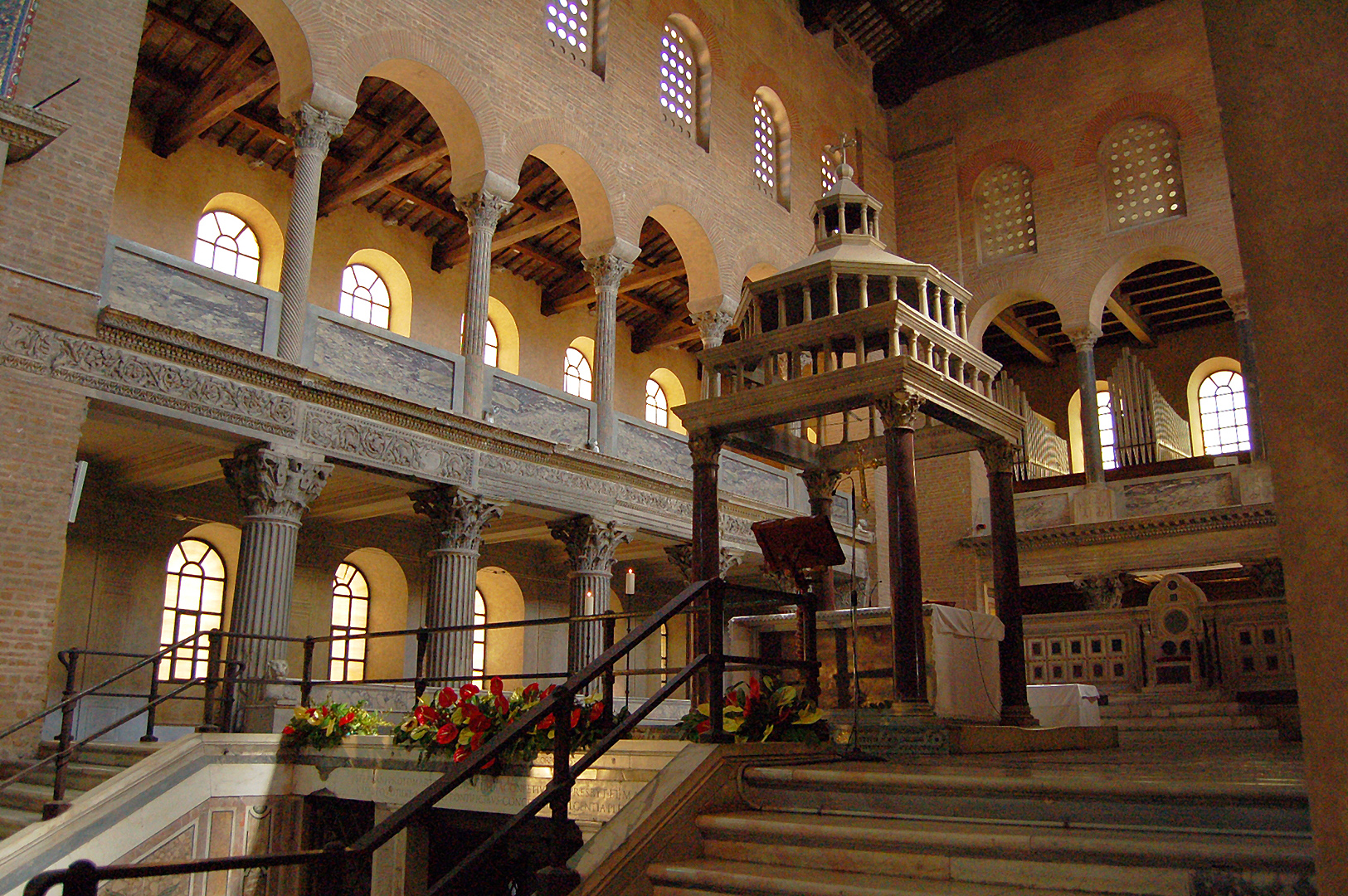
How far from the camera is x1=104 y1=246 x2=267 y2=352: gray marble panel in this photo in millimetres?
10570

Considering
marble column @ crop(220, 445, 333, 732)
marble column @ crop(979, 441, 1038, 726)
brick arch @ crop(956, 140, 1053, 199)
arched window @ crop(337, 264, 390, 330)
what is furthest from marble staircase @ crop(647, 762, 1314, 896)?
brick arch @ crop(956, 140, 1053, 199)

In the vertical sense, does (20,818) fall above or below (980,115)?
below

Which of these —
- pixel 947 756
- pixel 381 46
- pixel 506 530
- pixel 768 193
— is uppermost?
pixel 768 193

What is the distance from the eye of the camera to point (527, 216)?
19000 mm

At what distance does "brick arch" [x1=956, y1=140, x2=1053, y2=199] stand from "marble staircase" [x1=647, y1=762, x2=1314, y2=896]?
18633mm

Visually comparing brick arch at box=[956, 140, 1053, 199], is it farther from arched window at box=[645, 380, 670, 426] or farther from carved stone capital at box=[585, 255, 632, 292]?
carved stone capital at box=[585, 255, 632, 292]

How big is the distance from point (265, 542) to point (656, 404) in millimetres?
13032

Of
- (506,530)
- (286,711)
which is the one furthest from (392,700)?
(506,530)

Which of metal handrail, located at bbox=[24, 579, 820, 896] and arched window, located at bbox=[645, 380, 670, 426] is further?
arched window, located at bbox=[645, 380, 670, 426]

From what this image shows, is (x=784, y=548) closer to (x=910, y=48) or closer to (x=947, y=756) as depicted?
(x=947, y=756)

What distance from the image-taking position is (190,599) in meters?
14.7

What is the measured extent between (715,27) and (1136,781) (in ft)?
57.5

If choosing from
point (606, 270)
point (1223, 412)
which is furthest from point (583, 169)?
point (1223, 412)

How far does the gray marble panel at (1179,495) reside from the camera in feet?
59.2
